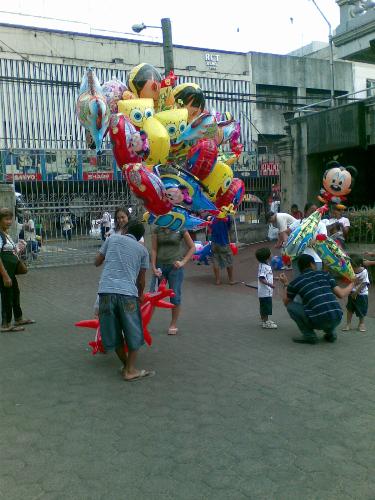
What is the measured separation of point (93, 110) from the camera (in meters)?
6.00

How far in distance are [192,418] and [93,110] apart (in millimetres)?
3527

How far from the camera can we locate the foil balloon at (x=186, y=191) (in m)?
6.27

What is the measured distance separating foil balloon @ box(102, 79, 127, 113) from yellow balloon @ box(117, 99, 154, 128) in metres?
0.29

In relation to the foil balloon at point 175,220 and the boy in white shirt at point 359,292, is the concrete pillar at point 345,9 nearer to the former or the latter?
the boy in white shirt at point 359,292

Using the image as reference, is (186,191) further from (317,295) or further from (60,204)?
(60,204)

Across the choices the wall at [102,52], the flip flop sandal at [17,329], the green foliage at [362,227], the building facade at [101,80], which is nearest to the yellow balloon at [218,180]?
the flip flop sandal at [17,329]

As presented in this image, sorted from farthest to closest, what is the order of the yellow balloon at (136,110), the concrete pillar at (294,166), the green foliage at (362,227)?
the concrete pillar at (294,166) → the green foliage at (362,227) → the yellow balloon at (136,110)

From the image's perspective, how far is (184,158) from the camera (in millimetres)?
6742

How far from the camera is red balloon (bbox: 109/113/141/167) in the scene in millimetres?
5691

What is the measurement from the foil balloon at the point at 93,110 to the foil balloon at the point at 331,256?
325 centimetres

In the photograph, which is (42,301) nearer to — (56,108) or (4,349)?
(4,349)

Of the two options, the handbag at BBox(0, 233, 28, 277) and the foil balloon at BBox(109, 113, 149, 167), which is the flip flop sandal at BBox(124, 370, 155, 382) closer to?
the foil balloon at BBox(109, 113, 149, 167)

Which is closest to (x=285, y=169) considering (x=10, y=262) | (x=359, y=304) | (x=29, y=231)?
(x=29, y=231)

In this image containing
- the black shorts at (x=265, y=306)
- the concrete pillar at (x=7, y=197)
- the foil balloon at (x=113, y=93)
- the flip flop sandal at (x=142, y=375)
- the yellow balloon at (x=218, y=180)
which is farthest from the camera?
the concrete pillar at (x=7, y=197)
